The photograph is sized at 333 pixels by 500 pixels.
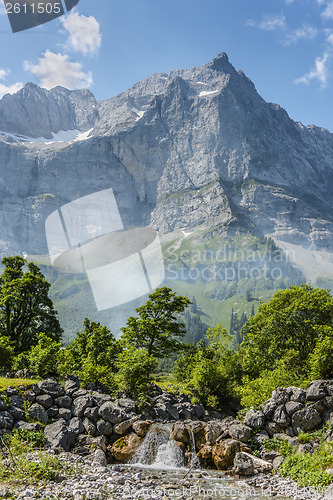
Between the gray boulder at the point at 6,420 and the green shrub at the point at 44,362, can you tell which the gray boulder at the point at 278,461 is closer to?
the gray boulder at the point at 6,420

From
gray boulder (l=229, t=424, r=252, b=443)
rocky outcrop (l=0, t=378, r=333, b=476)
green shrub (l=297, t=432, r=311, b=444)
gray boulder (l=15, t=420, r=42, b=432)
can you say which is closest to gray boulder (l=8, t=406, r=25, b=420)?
rocky outcrop (l=0, t=378, r=333, b=476)

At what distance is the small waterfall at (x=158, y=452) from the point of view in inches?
813

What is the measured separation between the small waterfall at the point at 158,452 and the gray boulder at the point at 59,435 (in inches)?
158

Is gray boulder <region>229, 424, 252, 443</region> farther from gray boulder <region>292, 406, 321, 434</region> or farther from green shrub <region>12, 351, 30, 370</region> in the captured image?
green shrub <region>12, 351, 30, 370</region>

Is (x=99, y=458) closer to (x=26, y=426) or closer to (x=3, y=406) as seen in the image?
(x=26, y=426)

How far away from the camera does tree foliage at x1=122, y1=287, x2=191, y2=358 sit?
104ft

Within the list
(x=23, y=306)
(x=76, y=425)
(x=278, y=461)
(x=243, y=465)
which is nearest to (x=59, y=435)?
(x=76, y=425)

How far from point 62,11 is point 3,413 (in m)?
20.8

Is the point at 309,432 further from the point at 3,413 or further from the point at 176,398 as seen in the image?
the point at 3,413

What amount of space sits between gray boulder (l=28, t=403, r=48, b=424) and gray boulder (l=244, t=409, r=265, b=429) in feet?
42.0

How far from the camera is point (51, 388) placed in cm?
2292

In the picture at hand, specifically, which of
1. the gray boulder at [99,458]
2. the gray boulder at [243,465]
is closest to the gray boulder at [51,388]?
the gray boulder at [99,458]

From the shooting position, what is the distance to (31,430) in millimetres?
19594

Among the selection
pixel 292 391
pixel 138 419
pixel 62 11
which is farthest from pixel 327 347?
pixel 62 11
